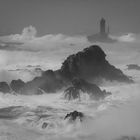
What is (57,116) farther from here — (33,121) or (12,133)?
(12,133)

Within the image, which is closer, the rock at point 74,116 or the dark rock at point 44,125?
the dark rock at point 44,125

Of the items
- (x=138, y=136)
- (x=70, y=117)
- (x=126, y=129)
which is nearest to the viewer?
(x=138, y=136)

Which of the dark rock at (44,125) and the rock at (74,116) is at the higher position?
the rock at (74,116)

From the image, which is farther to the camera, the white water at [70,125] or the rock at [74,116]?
the rock at [74,116]

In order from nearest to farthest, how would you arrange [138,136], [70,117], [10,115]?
[138,136]
[70,117]
[10,115]

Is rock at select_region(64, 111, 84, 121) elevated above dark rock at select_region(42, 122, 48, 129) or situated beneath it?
elevated above

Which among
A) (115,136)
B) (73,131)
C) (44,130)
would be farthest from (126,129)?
(44,130)

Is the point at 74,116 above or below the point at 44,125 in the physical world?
above

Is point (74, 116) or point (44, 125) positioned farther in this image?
point (74, 116)

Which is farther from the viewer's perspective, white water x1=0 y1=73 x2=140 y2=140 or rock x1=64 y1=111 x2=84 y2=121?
rock x1=64 y1=111 x2=84 y2=121

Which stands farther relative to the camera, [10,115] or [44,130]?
[10,115]
